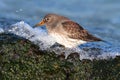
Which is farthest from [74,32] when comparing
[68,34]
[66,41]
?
[66,41]

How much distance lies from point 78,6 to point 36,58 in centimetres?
1116

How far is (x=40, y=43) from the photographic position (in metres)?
8.74

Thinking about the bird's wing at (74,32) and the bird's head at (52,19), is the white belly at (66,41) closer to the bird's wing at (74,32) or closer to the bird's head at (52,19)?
the bird's wing at (74,32)

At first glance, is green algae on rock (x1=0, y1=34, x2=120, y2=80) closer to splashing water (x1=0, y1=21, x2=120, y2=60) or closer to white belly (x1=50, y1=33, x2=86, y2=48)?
splashing water (x1=0, y1=21, x2=120, y2=60)

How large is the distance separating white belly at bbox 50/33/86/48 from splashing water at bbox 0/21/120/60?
0.11 m

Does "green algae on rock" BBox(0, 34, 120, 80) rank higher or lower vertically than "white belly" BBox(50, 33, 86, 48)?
lower

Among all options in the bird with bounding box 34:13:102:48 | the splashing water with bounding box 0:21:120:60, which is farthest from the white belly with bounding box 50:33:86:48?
the splashing water with bounding box 0:21:120:60

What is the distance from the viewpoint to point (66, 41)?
9156 mm

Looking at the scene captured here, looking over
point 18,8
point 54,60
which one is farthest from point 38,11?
point 54,60

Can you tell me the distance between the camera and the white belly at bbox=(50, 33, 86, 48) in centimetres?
909

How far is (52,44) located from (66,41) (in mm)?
326

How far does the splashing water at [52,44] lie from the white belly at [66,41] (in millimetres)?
105

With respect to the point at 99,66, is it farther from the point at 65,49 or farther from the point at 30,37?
the point at 30,37

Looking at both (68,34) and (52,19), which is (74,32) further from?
(52,19)
